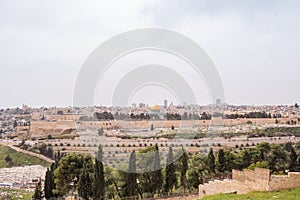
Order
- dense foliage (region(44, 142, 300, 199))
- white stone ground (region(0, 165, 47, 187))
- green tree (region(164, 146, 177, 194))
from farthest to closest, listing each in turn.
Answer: white stone ground (region(0, 165, 47, 187)) < green tree (region(164, 146, 177, 194)) < dense foliage (region(44, 142, 300, 199))

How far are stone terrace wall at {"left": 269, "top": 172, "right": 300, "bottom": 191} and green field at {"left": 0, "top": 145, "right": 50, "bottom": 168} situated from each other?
152ft

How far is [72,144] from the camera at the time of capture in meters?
54.8

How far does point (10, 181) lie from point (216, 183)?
1417 inches

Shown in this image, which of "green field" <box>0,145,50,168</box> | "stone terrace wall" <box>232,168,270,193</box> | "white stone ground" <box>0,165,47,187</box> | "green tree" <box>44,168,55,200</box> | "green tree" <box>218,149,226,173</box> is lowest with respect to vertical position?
"white stone ground" <box>0,165,47,187</box>

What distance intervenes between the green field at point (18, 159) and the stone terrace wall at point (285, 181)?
46255 millimetres

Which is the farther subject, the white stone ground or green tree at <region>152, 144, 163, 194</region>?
the white stone ground

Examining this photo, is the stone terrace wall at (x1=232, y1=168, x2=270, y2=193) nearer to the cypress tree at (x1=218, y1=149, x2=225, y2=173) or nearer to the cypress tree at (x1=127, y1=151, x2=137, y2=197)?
the cypress tree at (x1=127, y1=151, x2=137, y2=197)

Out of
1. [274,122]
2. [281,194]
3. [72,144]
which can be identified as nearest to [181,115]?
[274,122]

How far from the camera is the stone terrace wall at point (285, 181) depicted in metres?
11.2

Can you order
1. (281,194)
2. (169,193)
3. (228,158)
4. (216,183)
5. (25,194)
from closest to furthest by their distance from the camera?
(281,194)
(216,183)
(169,193)
(228,158)
(25,194)

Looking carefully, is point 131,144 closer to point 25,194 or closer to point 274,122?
point 25,194

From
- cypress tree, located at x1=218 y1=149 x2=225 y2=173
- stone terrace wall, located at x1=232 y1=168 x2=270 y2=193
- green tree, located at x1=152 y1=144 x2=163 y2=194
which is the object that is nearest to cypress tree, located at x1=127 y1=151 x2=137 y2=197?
green tree, located at x1=152 y1=144 x2=163 y2=194

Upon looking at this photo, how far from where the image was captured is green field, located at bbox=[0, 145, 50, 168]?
54938 mm

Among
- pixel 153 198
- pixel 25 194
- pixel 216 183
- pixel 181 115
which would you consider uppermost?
pixel 181 115
